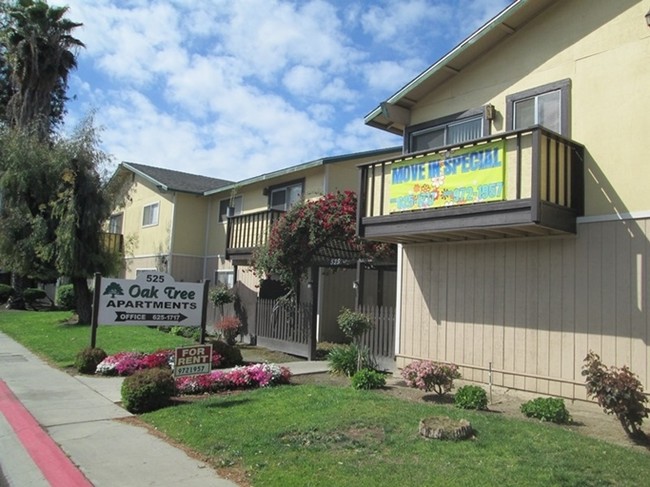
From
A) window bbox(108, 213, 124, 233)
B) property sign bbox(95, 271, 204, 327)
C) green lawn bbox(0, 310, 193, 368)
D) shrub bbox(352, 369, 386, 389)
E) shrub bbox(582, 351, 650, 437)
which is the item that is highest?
window bbox(108, 213, 124, 233)

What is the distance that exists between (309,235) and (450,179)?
6000 millimetres

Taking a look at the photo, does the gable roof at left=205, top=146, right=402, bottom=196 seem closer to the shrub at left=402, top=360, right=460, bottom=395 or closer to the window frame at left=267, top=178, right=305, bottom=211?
the window frame at left=267, top=178, right=305, bottom=211

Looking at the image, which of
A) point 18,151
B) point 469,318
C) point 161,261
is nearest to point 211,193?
point 161,261

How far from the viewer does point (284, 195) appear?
1978cm

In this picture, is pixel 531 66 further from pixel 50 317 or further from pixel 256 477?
pixel 50 317

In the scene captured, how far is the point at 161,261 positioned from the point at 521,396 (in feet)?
61.4

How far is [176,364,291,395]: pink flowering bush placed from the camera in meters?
10.1

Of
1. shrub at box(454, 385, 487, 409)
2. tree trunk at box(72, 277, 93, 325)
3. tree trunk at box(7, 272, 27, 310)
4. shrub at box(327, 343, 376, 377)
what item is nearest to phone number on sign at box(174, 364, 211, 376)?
shrub at box(327, 343, 376, 377)

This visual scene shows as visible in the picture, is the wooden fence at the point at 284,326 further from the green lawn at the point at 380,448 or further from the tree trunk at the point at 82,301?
the tree trunk at the point at 82,301

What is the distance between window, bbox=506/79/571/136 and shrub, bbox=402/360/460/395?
4389 millimetres

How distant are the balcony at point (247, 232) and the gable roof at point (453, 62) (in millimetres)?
5701

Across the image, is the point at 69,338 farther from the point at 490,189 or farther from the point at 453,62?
the point at 490,189

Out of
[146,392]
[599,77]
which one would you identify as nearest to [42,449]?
[146,392]

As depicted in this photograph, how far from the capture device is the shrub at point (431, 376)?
927 centimetres
